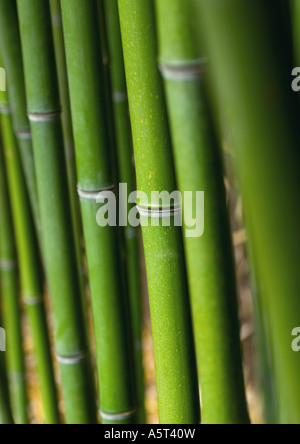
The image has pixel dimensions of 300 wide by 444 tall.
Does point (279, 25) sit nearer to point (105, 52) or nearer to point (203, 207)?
point (203, 207)

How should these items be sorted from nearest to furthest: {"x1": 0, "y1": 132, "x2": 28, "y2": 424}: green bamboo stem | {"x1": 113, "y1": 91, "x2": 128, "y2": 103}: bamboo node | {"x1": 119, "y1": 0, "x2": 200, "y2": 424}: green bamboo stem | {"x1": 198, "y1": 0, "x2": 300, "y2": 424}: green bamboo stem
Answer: {"x1": 198, "y1": 0, "x2": 300, "y2": 424}: green bamboo stem, {"x1": 119, "y1": 0, "x2": 200, "y2": 424}: green bamboo stem, {"x1": 113, "y1": 91, "x2": 128, "y2": 103}: bamboo node, {"x1": 0, "y1": 132, "x2": 28, "y2": 424}: green bamboo stem

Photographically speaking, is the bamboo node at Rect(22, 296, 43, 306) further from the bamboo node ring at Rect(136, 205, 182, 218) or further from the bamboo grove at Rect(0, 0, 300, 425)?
the bamboo node ring at Rect(136, 205, 182, 218)

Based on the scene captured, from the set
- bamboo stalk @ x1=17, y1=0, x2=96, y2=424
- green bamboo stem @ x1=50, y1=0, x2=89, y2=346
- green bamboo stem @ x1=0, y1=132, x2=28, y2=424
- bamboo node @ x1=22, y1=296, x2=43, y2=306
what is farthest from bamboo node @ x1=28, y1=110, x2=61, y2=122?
bamboo node @ x1=22, y1=296, x2=43, y2=306

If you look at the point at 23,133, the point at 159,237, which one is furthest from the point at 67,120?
the point at 159,237

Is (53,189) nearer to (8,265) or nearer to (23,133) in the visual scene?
(23,133)

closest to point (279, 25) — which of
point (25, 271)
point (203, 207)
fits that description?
point (203, 207)

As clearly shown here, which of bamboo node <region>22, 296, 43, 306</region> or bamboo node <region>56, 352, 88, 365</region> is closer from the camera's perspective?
bamboo node <region>56, 352, 88, 365</region>

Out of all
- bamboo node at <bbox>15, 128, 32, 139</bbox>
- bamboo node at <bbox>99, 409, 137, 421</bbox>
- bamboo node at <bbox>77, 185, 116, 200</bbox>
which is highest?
bamboo node at <bbox>15, 128, 32, 139</bbox>
